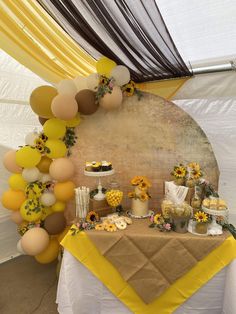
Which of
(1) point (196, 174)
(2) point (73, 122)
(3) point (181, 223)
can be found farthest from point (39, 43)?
(3) point (181, 223)

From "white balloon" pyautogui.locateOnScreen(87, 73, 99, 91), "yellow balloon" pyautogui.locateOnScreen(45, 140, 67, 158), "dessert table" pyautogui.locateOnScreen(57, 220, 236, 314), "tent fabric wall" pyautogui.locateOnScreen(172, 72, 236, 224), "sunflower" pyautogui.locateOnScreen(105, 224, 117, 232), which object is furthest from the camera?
"yellow balloon" pyautogui.locateOnScreen(45, 140, 67, 158)

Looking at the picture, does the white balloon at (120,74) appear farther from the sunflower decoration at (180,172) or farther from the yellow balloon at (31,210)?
the yellow balloon at (31,210)

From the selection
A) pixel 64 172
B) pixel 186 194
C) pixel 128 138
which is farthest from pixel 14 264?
pixel 186 194

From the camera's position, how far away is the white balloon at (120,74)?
2.03 metres

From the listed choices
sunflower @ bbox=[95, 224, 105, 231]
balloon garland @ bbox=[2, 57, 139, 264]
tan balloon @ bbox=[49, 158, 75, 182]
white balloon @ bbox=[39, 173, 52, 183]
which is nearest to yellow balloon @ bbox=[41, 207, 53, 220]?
balloon garland @ bbox=[2, 57, 139, 264]

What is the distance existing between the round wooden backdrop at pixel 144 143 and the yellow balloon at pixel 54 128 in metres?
0.17

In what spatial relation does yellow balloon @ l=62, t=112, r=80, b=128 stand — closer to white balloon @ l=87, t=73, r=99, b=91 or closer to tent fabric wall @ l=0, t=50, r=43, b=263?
white balloon @ l=87, t=73, r=99, b=91

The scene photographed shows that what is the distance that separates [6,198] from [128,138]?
1319 mm

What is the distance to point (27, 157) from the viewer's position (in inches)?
83.8

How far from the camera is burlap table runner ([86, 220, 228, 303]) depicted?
5.28ft

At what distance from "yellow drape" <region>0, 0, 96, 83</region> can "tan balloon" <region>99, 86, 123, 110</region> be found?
41 centimetres

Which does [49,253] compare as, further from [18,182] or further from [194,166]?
[194,166]

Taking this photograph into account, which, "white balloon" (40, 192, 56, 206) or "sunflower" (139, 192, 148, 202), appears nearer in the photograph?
"sunflower" (139, 192, 148, 202)

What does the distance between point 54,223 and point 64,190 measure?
31 cm
